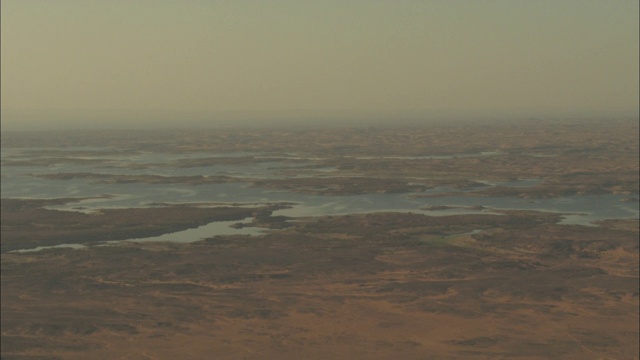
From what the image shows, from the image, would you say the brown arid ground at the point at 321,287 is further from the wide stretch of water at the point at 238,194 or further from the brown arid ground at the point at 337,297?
the wide stretch of water at the point at 238,194

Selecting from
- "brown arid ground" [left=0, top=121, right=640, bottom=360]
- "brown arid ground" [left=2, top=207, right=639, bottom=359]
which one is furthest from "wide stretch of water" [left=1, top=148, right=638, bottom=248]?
"brown arid ground" [left=2, top=207, right=639, bottom=359]

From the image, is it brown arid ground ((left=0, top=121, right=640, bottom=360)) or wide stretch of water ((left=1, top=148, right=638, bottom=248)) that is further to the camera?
wide stretch of water ((left=1, top=148, right=638, bottom=248))

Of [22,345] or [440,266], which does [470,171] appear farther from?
[22,345]

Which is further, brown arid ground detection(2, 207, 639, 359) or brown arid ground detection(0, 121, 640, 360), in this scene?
brown arid ground detection(0, 121, 640, 360)

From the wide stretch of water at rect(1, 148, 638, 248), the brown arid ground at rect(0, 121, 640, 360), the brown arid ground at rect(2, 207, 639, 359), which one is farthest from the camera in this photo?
the wide stretch of water at rect(1, 148, 638, 248)

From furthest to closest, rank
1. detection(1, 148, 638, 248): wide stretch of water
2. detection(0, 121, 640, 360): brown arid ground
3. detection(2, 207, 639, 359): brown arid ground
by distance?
1. detection(1, 148, 638, 248): wide stretch of water
2. detection(0, 121, 640, 360): brown arid ground
3. detection(2, 207, 639, 359): brown arid ground

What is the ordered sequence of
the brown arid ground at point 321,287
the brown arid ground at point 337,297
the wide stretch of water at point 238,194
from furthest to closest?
the wide stretch of water at point 238,194, the brown arid ground at point 321,287, the brown arid ground at point 337,297

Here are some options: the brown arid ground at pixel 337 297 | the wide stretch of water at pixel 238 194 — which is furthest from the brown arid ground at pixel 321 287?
the wide stretch of water at pixel 238 194

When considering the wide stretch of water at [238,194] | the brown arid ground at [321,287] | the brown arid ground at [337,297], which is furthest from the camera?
the wide stretch of water at [238,194]

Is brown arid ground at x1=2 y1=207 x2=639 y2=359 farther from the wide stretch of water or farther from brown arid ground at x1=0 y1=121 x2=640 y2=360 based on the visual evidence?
the wide stretch of water
